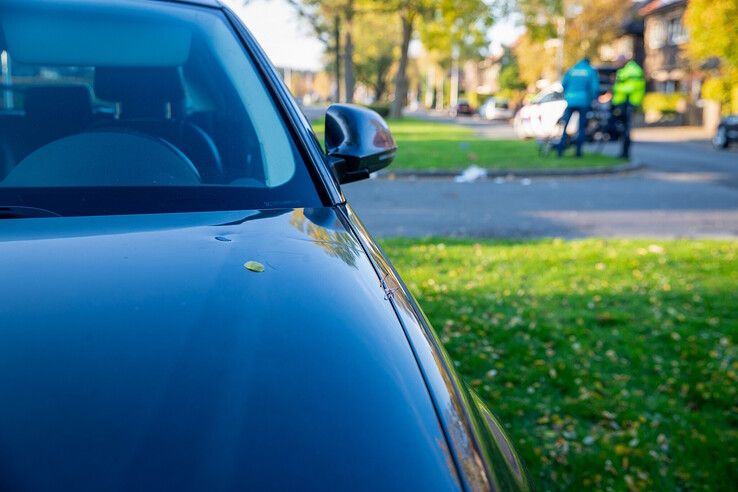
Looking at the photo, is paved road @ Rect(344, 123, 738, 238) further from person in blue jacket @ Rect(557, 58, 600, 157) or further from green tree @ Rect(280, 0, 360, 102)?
green tree @ Rect(280, 0, 360, 102)

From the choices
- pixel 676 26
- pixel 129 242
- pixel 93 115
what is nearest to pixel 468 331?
pixel 93 115

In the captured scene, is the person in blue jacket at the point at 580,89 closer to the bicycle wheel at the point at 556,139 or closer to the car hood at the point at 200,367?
the bicycle wheel at the point at 556,139

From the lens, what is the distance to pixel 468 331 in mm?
4422

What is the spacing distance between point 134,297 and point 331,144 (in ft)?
4.19

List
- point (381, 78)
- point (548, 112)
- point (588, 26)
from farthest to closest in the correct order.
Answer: point (381, 78), point (588, 26), point (548, 112)

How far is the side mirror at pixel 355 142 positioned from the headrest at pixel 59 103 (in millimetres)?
749

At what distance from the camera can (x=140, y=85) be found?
7.41ft

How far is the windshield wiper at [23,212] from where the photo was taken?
172cm

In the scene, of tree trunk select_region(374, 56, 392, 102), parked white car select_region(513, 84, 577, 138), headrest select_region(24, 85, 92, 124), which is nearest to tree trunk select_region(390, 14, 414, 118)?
parked white car select_region(513, 84, 577, 138)

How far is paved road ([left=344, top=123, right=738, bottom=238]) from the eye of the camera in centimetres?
808

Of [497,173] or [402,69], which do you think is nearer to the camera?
[497,173]

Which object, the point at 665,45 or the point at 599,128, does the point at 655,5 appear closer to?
the point at 665,45

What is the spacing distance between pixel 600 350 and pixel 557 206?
5.76 metres

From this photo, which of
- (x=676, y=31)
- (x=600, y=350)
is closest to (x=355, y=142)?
(x=600, y=350)
